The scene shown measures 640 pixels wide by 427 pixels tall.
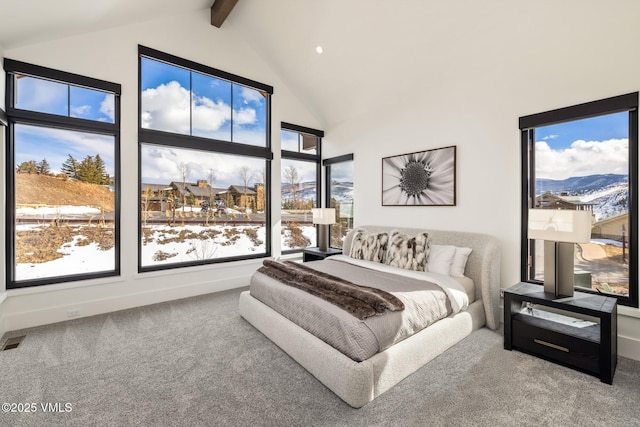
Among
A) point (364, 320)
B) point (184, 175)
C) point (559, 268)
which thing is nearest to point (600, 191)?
point (559, 268)

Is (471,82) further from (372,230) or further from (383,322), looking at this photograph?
(383,322)

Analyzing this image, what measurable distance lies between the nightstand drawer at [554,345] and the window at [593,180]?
76cm

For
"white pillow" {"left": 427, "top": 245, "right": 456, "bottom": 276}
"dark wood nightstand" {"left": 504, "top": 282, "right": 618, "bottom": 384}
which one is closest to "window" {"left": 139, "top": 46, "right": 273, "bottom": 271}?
"white pillow" {"left": 427, "top": 245, "right": 456, "bottom": 276}

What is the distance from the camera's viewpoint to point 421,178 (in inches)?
160

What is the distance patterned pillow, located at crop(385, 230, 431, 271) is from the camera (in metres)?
3.39

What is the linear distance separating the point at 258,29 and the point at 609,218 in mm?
5027

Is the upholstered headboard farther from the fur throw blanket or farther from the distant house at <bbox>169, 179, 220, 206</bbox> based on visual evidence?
the distant house at <bbox>169, 179, 220, 206</bbox>

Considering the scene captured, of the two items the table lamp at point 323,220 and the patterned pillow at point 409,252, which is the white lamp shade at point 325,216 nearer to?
the table lamp at point 323,220

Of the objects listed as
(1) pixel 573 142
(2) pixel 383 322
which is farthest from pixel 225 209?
(1) pixel 573 142

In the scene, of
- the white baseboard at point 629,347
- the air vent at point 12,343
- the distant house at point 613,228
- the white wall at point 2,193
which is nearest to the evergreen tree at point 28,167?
the white wall at point 2,193

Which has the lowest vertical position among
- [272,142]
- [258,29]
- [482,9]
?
[272,142]

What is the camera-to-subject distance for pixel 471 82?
348 cm

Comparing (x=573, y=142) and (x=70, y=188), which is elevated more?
(x=573, y=142)

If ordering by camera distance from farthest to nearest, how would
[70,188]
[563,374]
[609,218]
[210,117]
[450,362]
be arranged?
[210,117] → [70,188] → [609,218] → [450,362] → [563,374]
